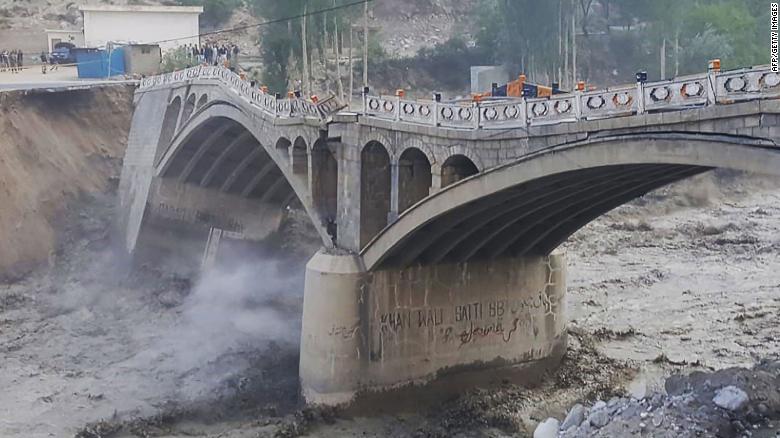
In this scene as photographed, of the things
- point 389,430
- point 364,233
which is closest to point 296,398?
point 389,430

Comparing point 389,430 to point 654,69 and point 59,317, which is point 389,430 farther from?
point 654,69

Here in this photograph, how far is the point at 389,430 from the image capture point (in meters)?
25.8

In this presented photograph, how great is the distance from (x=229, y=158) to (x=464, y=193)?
66.8ft

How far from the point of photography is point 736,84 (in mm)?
16125

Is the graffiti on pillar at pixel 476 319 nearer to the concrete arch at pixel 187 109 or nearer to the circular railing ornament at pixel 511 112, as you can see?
the circular railing ornament at pixel 511 112

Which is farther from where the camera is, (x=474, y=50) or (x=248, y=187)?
(x=474, y=50)

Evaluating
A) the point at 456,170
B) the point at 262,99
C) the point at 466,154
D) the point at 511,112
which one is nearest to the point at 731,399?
the point at 511,112

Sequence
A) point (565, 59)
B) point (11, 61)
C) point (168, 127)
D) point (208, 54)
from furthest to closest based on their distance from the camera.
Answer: point (11, 61) → point (565, 59) → point (208, 54) → point (168, 127)

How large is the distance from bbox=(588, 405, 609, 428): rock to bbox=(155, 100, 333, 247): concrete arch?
760 inches

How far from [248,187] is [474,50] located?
106ft

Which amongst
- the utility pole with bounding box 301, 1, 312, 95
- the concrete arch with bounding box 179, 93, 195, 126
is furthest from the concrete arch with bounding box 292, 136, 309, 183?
the utility pole with bounding box 301, 1, 312, 95

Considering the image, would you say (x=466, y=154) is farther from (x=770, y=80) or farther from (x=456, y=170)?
(x=770, y=80)

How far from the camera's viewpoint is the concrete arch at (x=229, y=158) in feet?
123

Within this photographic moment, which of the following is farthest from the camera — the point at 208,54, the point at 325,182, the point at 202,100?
the point at 208,54
